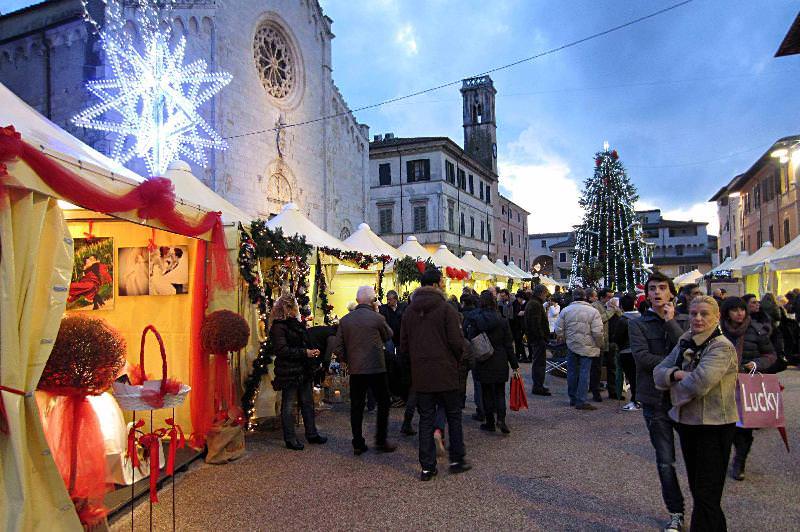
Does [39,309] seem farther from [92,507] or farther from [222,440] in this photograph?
[222,440]

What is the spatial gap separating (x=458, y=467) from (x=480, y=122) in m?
55.0

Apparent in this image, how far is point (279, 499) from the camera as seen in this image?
4961 millimetres

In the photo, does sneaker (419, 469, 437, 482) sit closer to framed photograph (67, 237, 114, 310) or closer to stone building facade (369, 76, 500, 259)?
framed photograph (67, 237, 114, 310)

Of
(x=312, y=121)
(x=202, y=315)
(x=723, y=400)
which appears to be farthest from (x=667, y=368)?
(x=312, y=121)

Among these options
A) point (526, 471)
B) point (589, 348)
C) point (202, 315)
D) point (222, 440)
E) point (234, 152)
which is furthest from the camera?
point (234, 152)

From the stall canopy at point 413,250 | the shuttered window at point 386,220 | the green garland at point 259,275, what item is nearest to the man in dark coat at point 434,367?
the green garland at point 259,275

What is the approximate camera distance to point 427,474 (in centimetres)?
542

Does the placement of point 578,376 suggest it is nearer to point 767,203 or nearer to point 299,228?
point 299,228

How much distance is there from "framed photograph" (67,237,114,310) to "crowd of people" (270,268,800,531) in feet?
6.15

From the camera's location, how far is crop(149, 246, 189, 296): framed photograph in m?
6.66

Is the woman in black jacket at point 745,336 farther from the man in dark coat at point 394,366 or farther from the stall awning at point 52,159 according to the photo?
the stall awning at point 52,159

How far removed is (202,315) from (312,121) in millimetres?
18915

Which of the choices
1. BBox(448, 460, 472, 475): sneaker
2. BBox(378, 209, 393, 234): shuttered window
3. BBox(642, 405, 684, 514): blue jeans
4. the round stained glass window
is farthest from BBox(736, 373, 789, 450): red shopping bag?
BBox(378, 209, 393, 234): shuttered window

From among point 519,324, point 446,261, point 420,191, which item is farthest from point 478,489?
point 420,191
